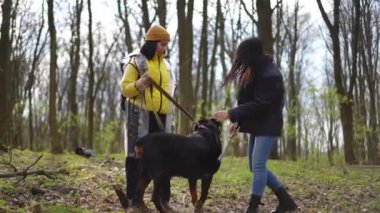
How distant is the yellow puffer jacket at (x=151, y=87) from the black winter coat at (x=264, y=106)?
834 millimetres

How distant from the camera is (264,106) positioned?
232 inches

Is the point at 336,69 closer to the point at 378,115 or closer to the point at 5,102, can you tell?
the point at 5,102

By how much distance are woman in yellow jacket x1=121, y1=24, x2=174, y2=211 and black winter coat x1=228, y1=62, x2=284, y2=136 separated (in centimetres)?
87

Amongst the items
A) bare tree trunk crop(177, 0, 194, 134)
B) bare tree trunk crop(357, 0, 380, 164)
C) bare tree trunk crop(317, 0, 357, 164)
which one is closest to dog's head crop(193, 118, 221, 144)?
bare tree trunk crop(177, 0, 194, 134)

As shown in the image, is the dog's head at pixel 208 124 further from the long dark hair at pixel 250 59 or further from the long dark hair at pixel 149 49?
the long dark hair at pixel 149 49

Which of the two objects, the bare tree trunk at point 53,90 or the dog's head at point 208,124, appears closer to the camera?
the dog's head at point 208,124

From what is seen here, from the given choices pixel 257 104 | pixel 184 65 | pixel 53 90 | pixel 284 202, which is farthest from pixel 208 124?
pixel 53 90

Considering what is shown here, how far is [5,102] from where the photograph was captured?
13.4 m

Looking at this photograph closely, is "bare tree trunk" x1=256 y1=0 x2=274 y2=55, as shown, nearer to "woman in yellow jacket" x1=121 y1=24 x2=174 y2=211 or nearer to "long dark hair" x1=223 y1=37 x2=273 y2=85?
"long dark hair" x1=223 y1=37 x2=273 y2=85

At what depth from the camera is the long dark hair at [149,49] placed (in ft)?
20.0


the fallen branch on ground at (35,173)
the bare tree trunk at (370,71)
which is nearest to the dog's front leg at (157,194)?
the fallen branch on ground at (35,173)

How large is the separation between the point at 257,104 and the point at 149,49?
55.5 inches

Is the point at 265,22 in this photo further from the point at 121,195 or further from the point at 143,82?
the point at 121,195

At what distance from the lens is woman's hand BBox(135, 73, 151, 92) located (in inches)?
227
